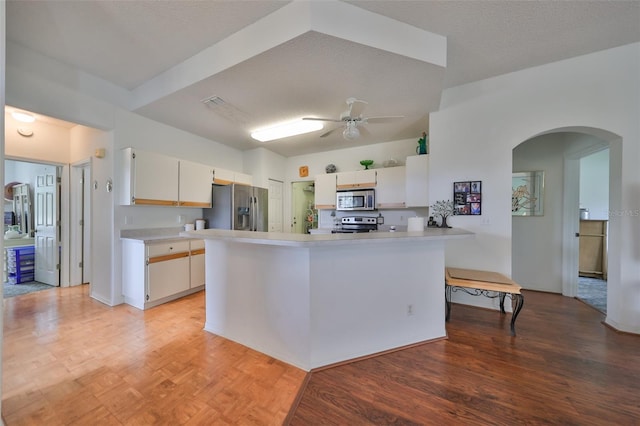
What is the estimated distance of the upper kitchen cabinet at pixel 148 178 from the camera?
307cm

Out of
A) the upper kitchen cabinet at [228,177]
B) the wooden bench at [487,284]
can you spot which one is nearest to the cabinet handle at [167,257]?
the upper kitchen cabinet at [228,177]

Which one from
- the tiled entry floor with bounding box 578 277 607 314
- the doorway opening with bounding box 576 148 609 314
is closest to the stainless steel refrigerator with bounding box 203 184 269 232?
the tiled entry floor with bounding box 578 277 607 314

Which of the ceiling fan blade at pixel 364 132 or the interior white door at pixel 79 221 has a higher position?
the ceiling fan blade at pixel 364 132

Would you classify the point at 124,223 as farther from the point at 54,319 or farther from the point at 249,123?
the point at 249,123

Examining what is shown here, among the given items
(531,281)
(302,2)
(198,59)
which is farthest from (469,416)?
(198,59)

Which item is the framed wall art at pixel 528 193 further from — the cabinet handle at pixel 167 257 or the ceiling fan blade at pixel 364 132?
the cabinet handle at pixel 167 257

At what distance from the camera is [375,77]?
7.92 feet

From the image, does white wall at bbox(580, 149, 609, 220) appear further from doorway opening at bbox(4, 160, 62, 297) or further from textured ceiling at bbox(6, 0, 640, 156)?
doorway opening at bbox(4, 160, 62, 297)

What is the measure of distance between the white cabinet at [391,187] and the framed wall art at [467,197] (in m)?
1.05

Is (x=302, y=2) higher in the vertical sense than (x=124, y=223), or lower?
higher

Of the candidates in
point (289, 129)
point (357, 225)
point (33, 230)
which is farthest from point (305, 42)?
point (33, 230)

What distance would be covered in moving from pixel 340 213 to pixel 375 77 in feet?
10.2

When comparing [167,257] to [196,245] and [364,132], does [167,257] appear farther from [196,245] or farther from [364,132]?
[364,132]

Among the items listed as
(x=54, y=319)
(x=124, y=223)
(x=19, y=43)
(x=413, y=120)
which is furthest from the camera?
(x=413, y=120)
